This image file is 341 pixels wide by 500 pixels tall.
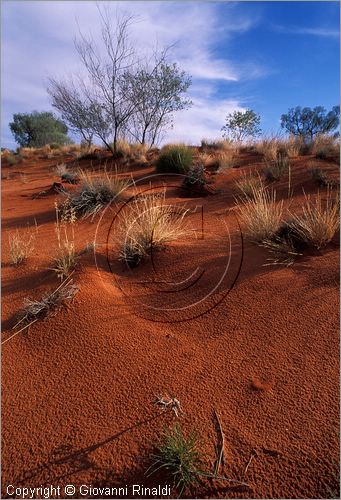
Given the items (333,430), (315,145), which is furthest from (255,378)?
(315,145)

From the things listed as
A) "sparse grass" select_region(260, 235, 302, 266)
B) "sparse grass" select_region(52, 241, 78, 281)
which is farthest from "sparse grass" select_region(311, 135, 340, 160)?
"sparse grass" select_region(52, 241, 78, 281)

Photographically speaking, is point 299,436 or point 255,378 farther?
point 255,378

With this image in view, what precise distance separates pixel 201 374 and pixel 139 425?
577 millimetres

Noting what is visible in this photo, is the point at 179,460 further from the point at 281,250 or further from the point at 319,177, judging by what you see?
the point at 319,177

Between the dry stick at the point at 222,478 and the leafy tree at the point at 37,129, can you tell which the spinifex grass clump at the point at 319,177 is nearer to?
the dry stick at the point at 222,478

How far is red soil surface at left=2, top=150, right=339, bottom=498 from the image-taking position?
2.04 meters

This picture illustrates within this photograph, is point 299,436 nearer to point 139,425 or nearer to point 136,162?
point 139,425

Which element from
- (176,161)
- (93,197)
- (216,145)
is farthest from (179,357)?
(216,145)

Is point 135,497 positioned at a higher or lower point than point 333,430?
lower

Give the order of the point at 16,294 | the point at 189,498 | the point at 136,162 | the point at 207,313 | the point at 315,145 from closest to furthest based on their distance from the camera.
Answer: the point at 189,498
the point at 207,313
the point at 16,294
the point at 315,145
the point at 136,162

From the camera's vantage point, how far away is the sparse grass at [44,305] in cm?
337

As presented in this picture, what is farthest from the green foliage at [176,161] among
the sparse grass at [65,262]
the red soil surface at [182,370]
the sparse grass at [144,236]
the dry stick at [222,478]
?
the dry stick at [222,478]

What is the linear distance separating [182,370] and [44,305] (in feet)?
5.00

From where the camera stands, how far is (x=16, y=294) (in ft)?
12.7
